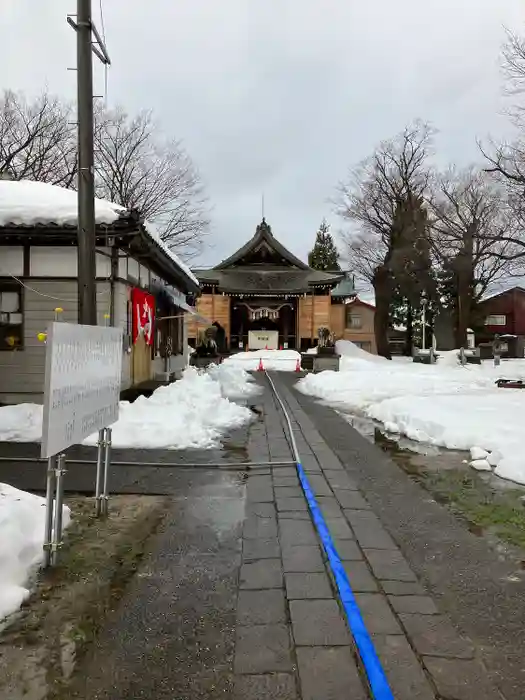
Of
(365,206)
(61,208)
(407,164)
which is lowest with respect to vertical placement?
(61,208)

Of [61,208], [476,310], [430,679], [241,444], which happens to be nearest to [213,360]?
[61,208]

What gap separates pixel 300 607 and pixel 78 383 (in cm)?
207

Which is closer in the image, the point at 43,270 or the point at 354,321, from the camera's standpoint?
the point at 43,270

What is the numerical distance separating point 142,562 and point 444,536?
2368 millimetres

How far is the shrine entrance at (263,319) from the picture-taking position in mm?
38469

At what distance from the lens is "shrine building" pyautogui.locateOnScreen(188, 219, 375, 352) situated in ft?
123

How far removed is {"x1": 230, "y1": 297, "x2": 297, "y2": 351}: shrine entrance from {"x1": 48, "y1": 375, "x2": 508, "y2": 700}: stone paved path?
3388cm

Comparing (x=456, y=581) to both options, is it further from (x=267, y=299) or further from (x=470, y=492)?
(x=267, y=299)

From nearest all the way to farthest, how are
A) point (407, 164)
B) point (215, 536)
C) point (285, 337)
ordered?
point (215, 536)
point (407, 164)
point (285, 337)

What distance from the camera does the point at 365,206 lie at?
3519 cm

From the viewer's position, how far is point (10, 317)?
10.1 meters

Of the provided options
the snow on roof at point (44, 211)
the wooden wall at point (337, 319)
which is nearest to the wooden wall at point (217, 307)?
the wooden wall at point (337, 319)

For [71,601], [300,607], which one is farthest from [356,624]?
[71,601]

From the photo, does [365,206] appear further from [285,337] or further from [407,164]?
[285,337]
